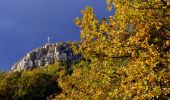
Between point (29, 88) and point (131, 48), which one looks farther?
point (29, 88)

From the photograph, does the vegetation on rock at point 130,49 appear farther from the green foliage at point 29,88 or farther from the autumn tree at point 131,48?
the green foliage at point 29,88

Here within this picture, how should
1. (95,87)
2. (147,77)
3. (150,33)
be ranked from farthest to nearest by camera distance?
(95,87) → (150,33) → (147,77)

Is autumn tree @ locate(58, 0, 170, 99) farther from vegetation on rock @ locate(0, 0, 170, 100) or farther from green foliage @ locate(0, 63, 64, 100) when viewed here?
green foliage @ locate(0, 63, 64, 100)

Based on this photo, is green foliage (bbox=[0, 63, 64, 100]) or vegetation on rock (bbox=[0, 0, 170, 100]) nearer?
vegetation on rock (bbox=[0, 0, 170, 100])

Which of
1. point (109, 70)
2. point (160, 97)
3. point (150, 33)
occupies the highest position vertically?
point (150, 33)

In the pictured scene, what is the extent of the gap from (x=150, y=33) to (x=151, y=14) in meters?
1.34

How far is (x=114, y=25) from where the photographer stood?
3322cm

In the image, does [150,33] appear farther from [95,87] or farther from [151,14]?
[95,87]

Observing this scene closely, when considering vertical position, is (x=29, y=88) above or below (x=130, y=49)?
above

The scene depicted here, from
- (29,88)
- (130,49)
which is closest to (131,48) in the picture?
(130,49)

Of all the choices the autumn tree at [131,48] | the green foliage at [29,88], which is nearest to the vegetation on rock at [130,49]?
the autumn tree at [131,48]

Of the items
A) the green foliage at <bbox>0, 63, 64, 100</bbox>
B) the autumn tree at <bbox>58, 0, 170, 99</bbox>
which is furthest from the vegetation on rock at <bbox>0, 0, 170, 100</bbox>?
the green foliage at <bbox>0, 63, 64, 100</bbox>

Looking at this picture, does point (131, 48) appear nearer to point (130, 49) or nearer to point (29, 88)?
point (130, 49)

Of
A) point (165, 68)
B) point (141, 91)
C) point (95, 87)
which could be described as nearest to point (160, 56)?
point (165, 68)
